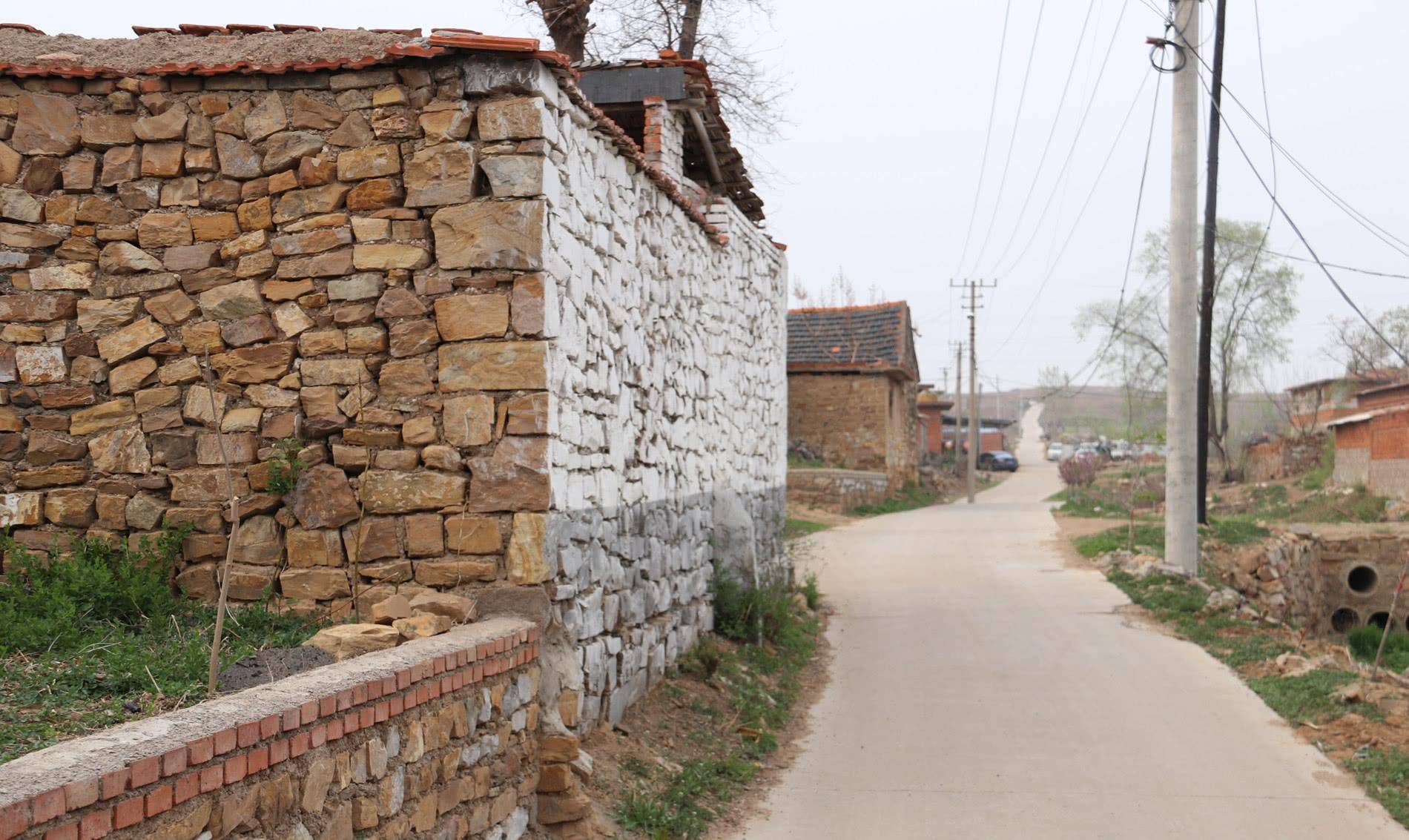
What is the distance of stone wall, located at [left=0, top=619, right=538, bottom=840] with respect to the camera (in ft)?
9.54

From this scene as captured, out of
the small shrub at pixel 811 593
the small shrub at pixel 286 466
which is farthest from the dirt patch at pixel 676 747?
the small shrub at pixel 811 593

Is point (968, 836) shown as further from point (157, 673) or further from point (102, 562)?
point (102, 562)

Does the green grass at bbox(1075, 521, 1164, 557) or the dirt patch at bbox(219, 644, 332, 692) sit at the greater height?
the dirt patch at bbox(219, 644, 332, 692)

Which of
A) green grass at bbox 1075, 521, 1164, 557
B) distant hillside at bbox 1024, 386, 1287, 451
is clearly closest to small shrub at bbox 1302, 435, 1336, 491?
distant hillside at bbox 1024, 386, 1287, 451

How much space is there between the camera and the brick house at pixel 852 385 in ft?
102

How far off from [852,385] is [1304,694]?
72.7 ft

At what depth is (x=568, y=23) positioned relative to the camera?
597 inches

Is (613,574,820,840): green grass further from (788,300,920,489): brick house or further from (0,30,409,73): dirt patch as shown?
(788,300,920,489): brick house

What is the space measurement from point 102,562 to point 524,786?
2.50 meters

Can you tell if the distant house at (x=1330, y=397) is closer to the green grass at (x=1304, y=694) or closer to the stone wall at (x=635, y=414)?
the green grass at (x=1304, y=694)

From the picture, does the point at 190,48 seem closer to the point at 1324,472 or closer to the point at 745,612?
the point at 745,612

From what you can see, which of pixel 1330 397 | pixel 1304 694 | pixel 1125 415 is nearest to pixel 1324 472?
pixel 1330 397

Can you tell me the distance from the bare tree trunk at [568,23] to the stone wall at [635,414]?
4699mm

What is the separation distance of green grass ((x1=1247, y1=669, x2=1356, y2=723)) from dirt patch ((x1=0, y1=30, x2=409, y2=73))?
26.9ft
